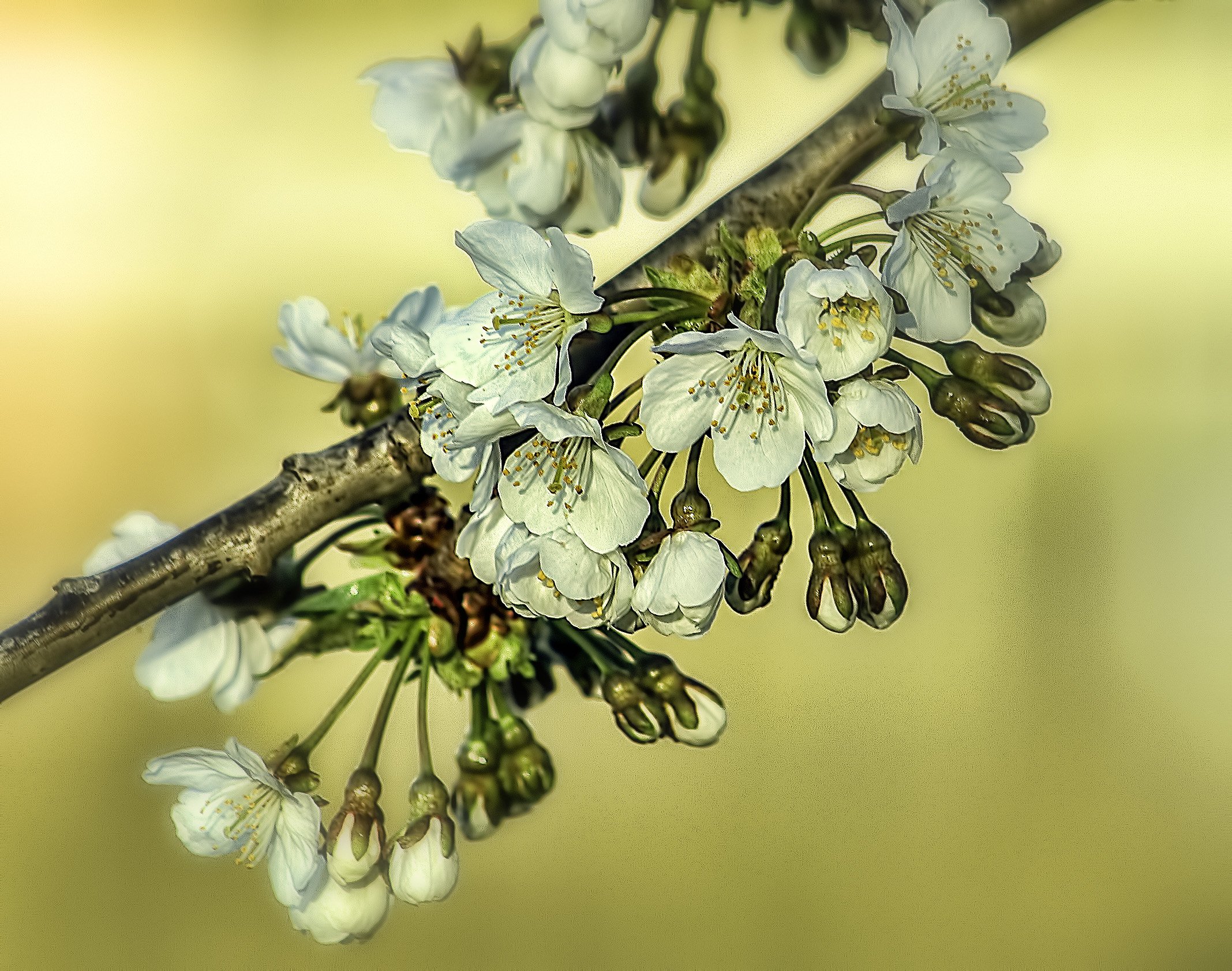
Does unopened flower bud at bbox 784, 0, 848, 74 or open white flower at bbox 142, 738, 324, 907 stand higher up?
unopened flower bud at bbox 784, 0, 848, 74

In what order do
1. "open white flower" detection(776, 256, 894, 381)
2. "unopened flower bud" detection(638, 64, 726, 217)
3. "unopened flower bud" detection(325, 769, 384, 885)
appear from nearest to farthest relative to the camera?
1. "open white flower" detection(776, 256, 894, 381)
2. "unopened flower bud" detection(325, 769, 384, 885)
3. "unopened flower bud" detection(638, 64, 726, 217)

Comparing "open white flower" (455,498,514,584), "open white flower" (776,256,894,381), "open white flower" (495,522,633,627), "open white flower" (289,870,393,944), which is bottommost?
"open white flower" (289,870,393,944)

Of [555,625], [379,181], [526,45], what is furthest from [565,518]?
[379,181]

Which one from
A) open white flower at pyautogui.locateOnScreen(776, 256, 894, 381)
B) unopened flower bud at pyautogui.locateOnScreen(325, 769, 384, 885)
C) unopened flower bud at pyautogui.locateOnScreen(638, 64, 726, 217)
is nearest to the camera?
open white flower at pyautogui.locateOnScreen(776, 256, 894, 381)

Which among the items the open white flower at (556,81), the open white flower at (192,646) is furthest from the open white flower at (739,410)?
the open white flower at (192,646)

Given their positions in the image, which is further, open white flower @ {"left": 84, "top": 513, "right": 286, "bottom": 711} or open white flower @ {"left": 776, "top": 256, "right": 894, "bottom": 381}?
open white flower @ {"left": 84, "top": 513, "right": 286, "bottom": 711}

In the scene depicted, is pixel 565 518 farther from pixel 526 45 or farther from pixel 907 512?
pixel 907 512

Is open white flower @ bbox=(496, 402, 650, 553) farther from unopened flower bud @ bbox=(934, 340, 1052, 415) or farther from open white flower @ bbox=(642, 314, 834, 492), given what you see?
unopened flower bud @ bbox=(934, 340, 1052, 415)

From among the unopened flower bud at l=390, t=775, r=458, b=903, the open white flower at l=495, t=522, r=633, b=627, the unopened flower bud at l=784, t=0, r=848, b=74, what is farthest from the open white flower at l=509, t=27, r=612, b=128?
the unopened flower bud at l=390, t=775, r=458, b=903
